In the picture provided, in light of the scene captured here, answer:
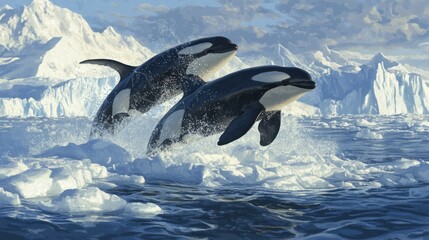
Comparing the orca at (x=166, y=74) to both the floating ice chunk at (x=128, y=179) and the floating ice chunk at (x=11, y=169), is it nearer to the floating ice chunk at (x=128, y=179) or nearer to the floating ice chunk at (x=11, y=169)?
the floating ice chunk at (x=128, y=179)

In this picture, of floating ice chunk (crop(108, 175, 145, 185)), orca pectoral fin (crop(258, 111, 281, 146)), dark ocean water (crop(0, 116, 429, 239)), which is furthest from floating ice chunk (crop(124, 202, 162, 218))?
orca pectoral fin (crop(258, 111, 281, 146))

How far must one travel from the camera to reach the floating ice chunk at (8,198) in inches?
249

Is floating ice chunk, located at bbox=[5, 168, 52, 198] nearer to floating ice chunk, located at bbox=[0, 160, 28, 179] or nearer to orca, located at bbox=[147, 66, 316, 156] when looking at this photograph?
floating ice chunk, located at bbox=[0, 160, 28, 179]

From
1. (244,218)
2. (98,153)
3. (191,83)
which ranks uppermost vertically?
(191,83)

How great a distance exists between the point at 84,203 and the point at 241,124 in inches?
151

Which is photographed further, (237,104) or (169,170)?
(237,104)

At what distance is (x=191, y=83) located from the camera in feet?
35.8

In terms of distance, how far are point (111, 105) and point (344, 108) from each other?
137 meters

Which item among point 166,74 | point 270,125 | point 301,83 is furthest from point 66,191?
point 166,74

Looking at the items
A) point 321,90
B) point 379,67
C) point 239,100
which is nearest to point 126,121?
point 239,100

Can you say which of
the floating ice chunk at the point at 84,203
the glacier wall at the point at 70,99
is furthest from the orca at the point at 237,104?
the glacier wall at the point at 70,99

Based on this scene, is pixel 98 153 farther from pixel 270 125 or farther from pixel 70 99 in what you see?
pixel 70 99

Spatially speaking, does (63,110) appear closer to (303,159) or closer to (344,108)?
(344,108)

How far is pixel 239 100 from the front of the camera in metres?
9.90
